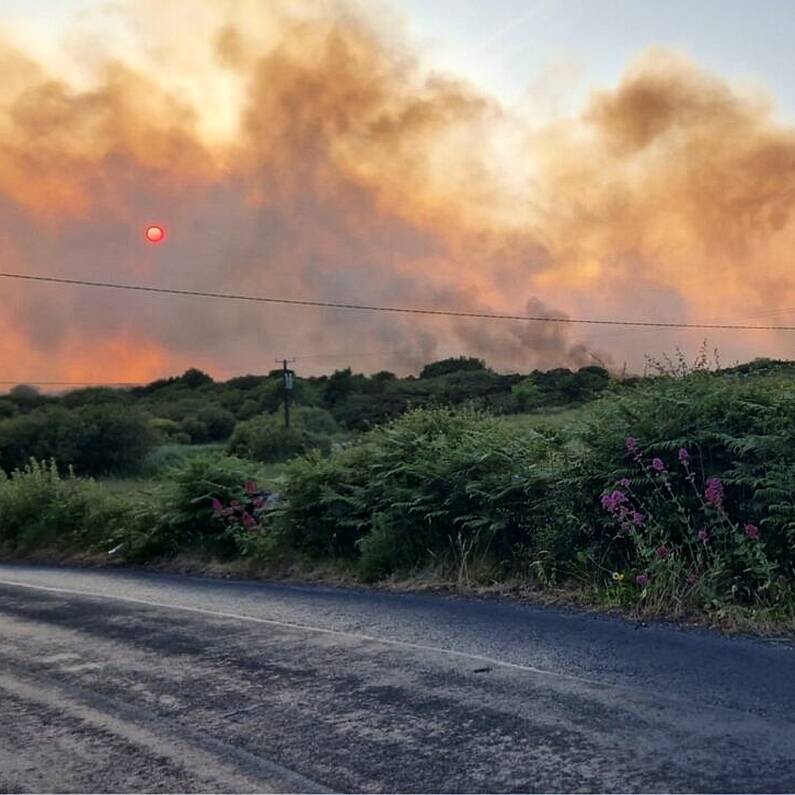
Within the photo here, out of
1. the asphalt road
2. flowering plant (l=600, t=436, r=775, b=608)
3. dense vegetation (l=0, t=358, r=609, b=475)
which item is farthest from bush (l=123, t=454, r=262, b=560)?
dense vegetation (l=0, t=358, r=609, b=475)

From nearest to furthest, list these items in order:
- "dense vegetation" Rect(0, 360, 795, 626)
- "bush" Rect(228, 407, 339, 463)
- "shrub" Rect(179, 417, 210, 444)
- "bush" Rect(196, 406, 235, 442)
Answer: "dense vegetation" Rect(0, 360, 795, 626) → "bush" Rect(228, 407, 339, 463) → "shrub" Rect(179, 417, 210, 444) → "bush" Rect(196, 406, 235, 442)

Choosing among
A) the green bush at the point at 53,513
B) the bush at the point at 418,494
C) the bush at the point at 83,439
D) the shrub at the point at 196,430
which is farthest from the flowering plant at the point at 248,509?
the shrub at the point at 196,430

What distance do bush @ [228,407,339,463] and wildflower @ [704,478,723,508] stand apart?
2075 inches

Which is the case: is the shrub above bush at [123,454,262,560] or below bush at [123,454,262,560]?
above

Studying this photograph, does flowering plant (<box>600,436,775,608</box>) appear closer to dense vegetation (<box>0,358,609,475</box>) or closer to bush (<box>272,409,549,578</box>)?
bush (<box>272,409,549,578</box>)

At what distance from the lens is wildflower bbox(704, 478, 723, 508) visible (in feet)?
29.1

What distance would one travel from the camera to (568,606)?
30.7 feet

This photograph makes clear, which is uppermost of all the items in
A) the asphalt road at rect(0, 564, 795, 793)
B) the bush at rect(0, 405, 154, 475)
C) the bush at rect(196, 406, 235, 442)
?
the bush at rect(196, 406, 235, 442)

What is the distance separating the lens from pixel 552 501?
34.9ft

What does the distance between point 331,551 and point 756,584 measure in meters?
6.67

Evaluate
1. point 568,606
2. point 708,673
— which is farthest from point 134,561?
point 708,673

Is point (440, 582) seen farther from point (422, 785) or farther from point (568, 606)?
point (422, 785)

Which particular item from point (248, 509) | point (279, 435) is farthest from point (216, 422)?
point (248, 509)

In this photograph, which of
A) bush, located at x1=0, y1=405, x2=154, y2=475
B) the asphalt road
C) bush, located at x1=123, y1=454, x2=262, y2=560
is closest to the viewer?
the asphalt road
